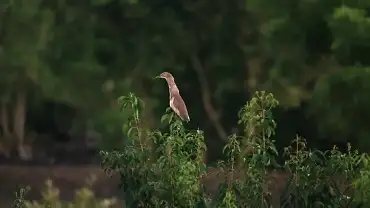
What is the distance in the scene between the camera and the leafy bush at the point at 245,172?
4793 millimetres

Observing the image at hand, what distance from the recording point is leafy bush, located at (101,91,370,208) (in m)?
4.79

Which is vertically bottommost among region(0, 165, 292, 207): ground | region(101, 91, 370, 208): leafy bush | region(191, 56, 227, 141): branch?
region(101, 91, 370, 208): leafy bush

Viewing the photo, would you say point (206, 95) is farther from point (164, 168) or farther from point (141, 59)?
point (164, 168)

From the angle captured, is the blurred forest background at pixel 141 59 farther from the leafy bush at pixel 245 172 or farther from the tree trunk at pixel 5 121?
the leafy bush at pixel 245 172

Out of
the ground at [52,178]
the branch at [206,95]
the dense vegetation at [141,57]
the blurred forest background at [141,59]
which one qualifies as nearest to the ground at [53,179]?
the ground at [52,178]

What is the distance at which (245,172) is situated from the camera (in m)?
5.00

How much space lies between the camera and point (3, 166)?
64.3 feet

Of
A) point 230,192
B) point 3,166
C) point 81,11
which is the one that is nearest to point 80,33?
point 81,11

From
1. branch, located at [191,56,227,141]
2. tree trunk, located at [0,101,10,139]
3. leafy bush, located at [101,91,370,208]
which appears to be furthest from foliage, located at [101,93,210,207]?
tree trunk, located at [0,101,10,139]

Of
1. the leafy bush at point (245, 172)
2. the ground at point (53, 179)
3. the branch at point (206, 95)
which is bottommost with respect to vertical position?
the leafy bush at point (245, 172)

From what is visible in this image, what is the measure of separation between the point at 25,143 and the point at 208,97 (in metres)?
5.32

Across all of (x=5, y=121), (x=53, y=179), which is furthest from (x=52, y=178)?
(x=5, y=121)

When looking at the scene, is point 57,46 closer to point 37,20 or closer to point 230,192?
point 37,20

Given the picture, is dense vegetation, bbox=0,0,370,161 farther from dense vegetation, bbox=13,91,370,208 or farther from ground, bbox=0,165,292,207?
dense vegetation, bbox=13,91,370,208
